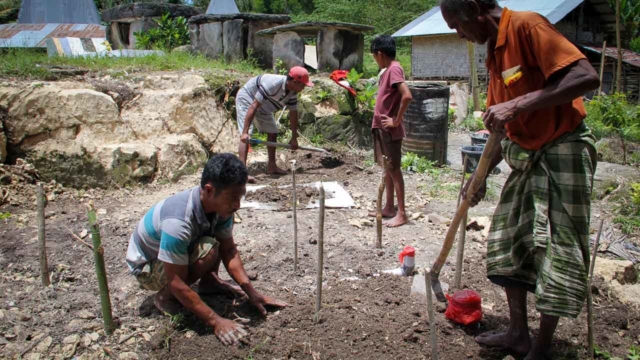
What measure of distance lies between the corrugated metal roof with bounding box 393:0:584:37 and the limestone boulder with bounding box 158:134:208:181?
973 centimetres

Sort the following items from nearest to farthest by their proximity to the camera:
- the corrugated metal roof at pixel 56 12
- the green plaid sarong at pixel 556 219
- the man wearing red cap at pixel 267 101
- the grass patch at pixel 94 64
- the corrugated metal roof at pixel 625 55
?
the green plaid sarong at pixel 556 219 < the man wearing red cap at pixel 267 101 < the grass patch at pixel 94 64 < the corrugated metal roof at pixel 625 55 < the corrugated metal roof at pixel 56 12

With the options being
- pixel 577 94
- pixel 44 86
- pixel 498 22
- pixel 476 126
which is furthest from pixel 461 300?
pixel 476 126

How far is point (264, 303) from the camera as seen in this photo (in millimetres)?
2662

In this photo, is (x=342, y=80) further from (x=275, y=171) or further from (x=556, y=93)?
(x=556, y=93)

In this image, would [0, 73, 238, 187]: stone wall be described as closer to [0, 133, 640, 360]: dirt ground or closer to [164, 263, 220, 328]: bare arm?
[0, 133, 640, 360]: dirt ground

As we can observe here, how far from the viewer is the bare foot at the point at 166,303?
104 inches

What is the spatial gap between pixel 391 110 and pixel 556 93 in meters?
2.53

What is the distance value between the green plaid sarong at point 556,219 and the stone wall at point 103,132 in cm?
450

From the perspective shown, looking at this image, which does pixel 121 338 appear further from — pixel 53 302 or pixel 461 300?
pixel 461 300

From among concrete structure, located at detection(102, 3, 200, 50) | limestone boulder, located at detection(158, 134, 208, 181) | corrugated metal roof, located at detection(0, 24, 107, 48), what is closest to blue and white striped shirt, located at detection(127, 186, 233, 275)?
limestone boulder, located at detection(158, 134, 208, 181)

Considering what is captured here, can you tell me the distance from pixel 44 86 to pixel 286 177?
9.85ft

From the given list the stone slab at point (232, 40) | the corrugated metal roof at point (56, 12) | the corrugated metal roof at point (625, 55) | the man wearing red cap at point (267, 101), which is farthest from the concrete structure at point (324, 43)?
the corrugated metal roof at point (56, 12)

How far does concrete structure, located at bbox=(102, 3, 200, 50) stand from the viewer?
35.0 feet

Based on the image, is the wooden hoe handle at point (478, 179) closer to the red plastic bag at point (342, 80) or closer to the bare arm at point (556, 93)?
the bare arm at point (556, 93)
